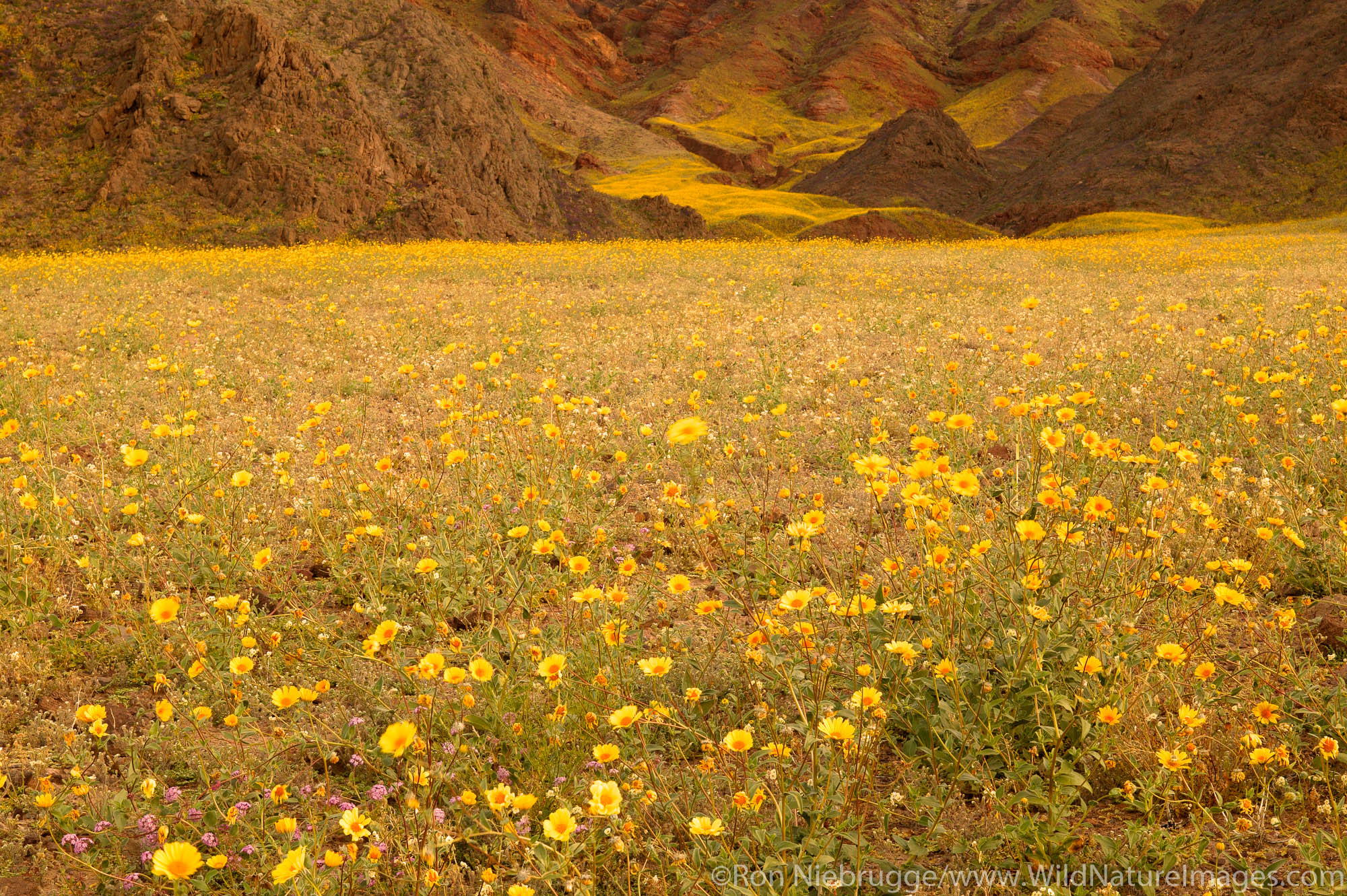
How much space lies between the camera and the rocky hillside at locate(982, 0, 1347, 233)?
42.8 meters

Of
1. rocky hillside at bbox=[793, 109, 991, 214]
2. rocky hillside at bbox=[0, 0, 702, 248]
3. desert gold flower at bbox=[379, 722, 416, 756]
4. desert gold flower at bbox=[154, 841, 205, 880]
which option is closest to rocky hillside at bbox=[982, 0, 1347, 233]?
rocky hillside at bbox=[793, 109, 991, 214]

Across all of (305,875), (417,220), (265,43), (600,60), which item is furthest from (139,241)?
(600,60)

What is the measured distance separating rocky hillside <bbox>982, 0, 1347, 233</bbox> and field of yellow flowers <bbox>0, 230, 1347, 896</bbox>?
4586 centimetres

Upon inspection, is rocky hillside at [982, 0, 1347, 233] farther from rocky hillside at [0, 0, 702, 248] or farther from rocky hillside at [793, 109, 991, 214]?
rocky hillside at [0, 0, 702, 248]

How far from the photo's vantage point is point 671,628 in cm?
325

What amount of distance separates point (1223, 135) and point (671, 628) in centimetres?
6148

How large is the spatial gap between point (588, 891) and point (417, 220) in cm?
2781

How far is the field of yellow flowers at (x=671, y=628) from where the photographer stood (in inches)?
87.0

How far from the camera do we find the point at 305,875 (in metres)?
2.08

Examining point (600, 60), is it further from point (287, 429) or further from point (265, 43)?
point (287, 429)

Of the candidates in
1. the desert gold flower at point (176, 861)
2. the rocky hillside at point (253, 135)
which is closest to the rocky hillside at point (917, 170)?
the rocky hillside at point (253, 135)

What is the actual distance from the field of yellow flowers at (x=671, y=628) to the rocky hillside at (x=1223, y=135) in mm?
45856

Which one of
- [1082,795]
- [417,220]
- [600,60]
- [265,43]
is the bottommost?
[1082,795]

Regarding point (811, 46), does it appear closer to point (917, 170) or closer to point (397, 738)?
point (917, 170)
